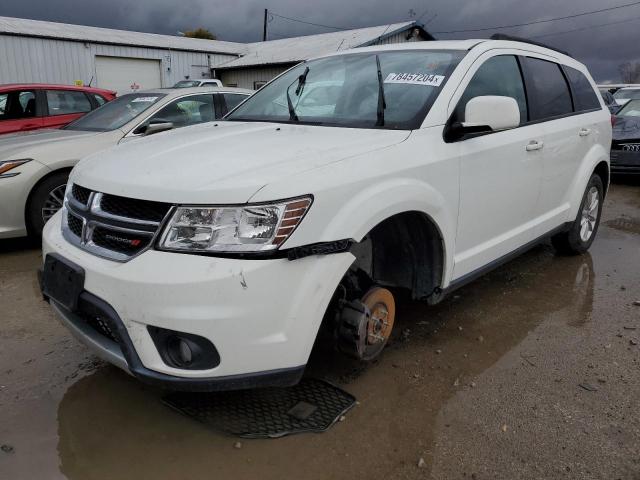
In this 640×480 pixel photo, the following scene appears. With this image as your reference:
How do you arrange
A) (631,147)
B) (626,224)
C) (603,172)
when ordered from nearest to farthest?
1. (603,172)
2. (626,224)
3. (631,147)

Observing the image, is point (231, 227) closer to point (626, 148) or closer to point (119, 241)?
point (119, 241)

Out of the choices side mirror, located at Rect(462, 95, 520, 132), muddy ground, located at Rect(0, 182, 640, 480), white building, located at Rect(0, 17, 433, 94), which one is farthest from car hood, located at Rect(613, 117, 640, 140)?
white building, located at Rect(0, 17, 433, 94)

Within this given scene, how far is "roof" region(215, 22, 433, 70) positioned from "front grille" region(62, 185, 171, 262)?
2043 cm

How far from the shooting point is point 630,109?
10.2 m

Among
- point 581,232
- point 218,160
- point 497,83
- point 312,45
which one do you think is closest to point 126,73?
point 312,45

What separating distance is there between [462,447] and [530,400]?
0.57 meters

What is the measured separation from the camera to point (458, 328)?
346cm

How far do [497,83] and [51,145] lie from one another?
13.4ft

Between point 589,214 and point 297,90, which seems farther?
point 589,214

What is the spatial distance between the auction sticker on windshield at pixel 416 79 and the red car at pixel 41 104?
5799 millimetres

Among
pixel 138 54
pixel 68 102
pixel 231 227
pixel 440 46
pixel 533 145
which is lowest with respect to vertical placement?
→ pixel 231 227

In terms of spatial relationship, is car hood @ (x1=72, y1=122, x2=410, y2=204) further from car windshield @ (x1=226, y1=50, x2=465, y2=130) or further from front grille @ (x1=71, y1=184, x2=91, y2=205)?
car windshield @ (x1=226, y1=50, x2=465, y2=130)

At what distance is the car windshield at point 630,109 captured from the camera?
395 inches

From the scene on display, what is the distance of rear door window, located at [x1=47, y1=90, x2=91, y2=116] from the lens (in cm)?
748
